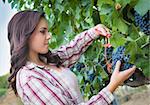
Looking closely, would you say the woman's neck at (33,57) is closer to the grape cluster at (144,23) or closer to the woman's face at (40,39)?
the woman's face at (40,39)

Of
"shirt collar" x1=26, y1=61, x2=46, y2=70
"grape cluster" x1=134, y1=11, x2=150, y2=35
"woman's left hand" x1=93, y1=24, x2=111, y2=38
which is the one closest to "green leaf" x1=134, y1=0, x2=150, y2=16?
"grape cluster" x1=134, y1=11, x2=150, y2=35

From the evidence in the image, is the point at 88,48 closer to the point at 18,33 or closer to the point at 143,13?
the point at 18,33

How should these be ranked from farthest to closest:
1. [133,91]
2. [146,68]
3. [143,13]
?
[133,91], [146,68], [143,13]

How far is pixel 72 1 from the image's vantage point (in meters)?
1.13

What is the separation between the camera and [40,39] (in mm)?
969

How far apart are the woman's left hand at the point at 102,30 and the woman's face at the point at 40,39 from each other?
13 centimetres

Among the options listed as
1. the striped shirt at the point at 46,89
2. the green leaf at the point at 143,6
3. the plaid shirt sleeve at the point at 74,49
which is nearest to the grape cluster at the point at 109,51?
the plaid shirt sleeve at the point at 74,49

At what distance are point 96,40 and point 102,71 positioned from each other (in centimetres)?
9

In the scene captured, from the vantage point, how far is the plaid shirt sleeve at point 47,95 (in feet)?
3.01

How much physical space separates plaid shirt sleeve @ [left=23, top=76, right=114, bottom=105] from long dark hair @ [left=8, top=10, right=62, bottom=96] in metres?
0.08

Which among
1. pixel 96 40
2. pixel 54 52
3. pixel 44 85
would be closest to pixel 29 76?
pixel 44 85

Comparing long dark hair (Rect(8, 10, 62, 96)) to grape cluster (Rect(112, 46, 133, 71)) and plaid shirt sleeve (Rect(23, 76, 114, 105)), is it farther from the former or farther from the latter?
grape cluster (Rect(112, 46, 133, 71))

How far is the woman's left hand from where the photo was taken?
3.28ft

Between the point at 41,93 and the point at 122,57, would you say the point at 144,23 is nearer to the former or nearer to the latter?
the point at 122,57
